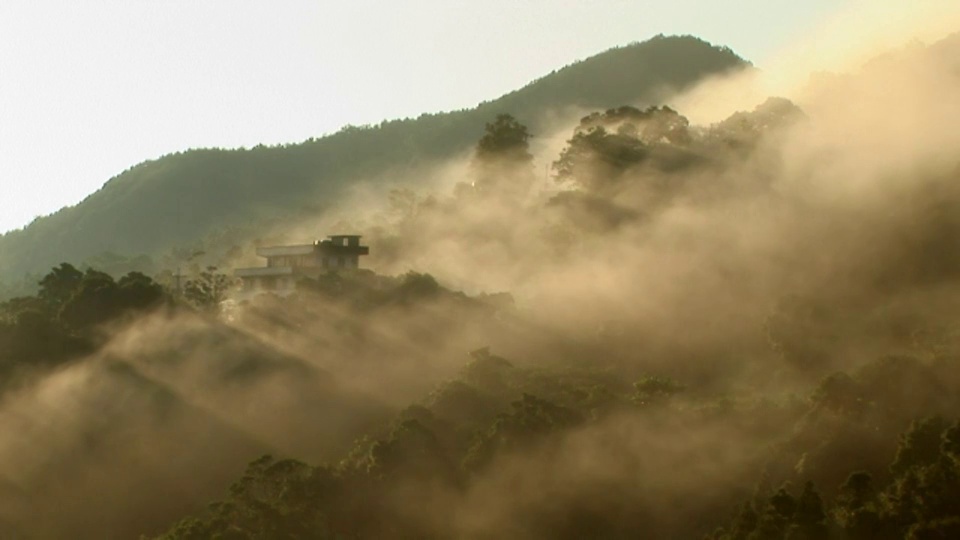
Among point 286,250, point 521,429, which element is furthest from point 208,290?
point 521,429

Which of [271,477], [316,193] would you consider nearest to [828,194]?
[271,477]

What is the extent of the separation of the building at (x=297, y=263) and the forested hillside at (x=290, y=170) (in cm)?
7496

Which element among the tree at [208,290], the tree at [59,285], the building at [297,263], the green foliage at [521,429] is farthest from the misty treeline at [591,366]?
the building at [297,263]

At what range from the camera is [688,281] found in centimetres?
5619

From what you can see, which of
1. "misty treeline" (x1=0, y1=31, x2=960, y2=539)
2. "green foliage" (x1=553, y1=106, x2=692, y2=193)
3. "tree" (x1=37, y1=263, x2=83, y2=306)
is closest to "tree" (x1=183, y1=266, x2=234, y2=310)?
"misty treeline" (x1=0, y1=31, x2=960, y2=539)

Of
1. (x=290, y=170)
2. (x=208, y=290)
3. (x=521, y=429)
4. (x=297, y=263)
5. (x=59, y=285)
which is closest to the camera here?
(x=521, y=429)

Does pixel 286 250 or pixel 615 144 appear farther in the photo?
pixel 286 250

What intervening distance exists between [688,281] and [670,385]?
42.4 ft

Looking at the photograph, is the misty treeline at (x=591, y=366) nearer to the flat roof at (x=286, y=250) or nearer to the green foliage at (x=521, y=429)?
the green foliage at (x=521, y=429)

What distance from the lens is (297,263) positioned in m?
71.4

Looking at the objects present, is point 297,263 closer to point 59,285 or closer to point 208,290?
point 208,290

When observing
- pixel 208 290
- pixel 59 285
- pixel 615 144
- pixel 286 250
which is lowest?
pixel 208 290

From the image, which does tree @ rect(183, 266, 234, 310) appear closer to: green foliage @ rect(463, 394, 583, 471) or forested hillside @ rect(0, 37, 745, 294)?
Result: green foliage @ rect(463, 394, 583, 471)

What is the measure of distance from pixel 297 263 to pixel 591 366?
23.8 m
